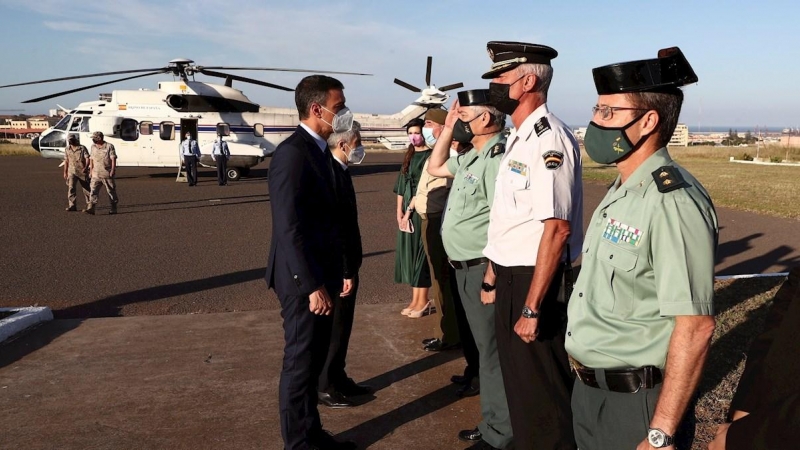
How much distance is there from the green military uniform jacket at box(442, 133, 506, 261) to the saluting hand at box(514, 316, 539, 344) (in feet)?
3.28

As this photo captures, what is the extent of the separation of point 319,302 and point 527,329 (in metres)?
1.15

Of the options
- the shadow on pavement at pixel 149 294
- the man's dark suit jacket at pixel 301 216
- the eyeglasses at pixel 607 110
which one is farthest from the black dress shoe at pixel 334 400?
the shadow on pavement at pixel 149 294

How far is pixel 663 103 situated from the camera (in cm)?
221

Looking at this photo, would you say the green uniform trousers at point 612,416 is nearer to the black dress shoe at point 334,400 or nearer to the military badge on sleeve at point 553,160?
the military badge on sleeve at point 553,160

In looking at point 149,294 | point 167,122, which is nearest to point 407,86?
point 167,122

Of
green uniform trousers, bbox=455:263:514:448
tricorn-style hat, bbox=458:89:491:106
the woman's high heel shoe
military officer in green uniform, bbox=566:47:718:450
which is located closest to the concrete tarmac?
the woman's high heel shoe

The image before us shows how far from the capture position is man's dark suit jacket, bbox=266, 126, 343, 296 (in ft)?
11.3

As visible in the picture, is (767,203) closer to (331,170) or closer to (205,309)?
(205,309)

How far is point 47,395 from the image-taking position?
177 inches

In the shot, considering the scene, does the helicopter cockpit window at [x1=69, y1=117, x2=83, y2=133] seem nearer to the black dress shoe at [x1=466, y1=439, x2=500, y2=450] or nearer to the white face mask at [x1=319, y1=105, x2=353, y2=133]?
the white face mask at [x1=319, y1=105, x2=353, y2=133]

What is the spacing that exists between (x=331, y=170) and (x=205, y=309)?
3744 mm

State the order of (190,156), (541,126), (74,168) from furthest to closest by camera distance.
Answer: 1. (190,156)
2. (74,168)
3. (541,126)

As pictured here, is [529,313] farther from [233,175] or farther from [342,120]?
[233,175]

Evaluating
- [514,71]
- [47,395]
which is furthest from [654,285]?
[47,395]
